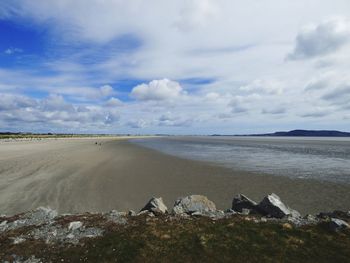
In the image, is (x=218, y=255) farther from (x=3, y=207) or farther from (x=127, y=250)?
(x=3, y=207)

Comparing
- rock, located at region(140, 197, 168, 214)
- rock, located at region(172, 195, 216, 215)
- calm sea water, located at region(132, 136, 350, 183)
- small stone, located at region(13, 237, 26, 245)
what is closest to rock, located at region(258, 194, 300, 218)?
rock, located at region(172, 195, 216, 215)

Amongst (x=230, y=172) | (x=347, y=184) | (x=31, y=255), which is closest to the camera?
(x=31, y=255)

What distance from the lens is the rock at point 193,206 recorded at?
448 inches

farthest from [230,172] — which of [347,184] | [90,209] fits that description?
[90,209]

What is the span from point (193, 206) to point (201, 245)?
11.2 ft

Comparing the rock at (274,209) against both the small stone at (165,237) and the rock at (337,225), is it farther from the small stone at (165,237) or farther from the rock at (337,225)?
the small stone at (165,237)

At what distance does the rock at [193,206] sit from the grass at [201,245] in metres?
1.63

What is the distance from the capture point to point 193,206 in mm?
11734

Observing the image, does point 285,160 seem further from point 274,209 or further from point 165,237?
point 165,237

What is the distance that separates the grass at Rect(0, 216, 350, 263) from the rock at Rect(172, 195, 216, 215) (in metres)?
1.63

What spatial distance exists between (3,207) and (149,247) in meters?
10.6

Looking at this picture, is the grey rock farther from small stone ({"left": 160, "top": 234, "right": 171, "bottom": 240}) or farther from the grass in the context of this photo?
small stone ({"left": 160, "top": 234, "right": 171, "bottom": 240})

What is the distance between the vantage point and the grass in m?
7.75

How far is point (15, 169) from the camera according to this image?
2669 centimetres
